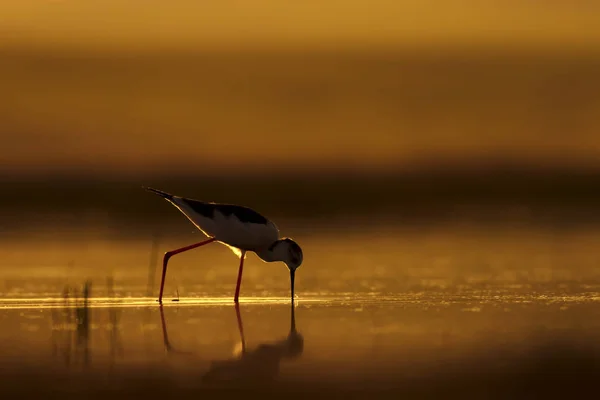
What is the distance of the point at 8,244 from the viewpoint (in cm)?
1709

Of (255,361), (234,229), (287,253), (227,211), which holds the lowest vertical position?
(255,361)

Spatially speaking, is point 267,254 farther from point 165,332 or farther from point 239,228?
point 165,332

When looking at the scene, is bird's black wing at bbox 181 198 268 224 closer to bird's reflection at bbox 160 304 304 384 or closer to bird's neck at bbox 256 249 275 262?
bird's neck at bbox 256 249 275 262

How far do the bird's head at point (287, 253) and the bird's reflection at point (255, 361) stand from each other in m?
2.84

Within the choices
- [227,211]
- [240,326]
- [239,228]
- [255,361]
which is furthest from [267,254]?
[255,361]

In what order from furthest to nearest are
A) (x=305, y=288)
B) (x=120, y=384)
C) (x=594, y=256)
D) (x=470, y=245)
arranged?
(x=470, y=245) < (x=594, y=256) < (x=305, y=288) < (x=120, y=384)

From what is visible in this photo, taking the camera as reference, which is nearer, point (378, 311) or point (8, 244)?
A: point (378, 311)

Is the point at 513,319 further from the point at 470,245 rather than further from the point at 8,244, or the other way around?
the point at 8,244

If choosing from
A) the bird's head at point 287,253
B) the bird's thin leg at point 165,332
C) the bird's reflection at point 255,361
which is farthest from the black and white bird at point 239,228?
the bird's reflection at point 255,361

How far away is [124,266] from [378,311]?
4492 mm

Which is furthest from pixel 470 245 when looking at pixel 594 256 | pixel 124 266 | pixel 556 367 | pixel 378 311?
pixel 556 367

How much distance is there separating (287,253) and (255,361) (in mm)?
4192

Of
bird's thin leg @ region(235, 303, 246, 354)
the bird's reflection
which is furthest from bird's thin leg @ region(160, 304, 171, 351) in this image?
bird's thin leg @ region(235, 303, 246, 354)

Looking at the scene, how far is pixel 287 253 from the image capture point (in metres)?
12.5
